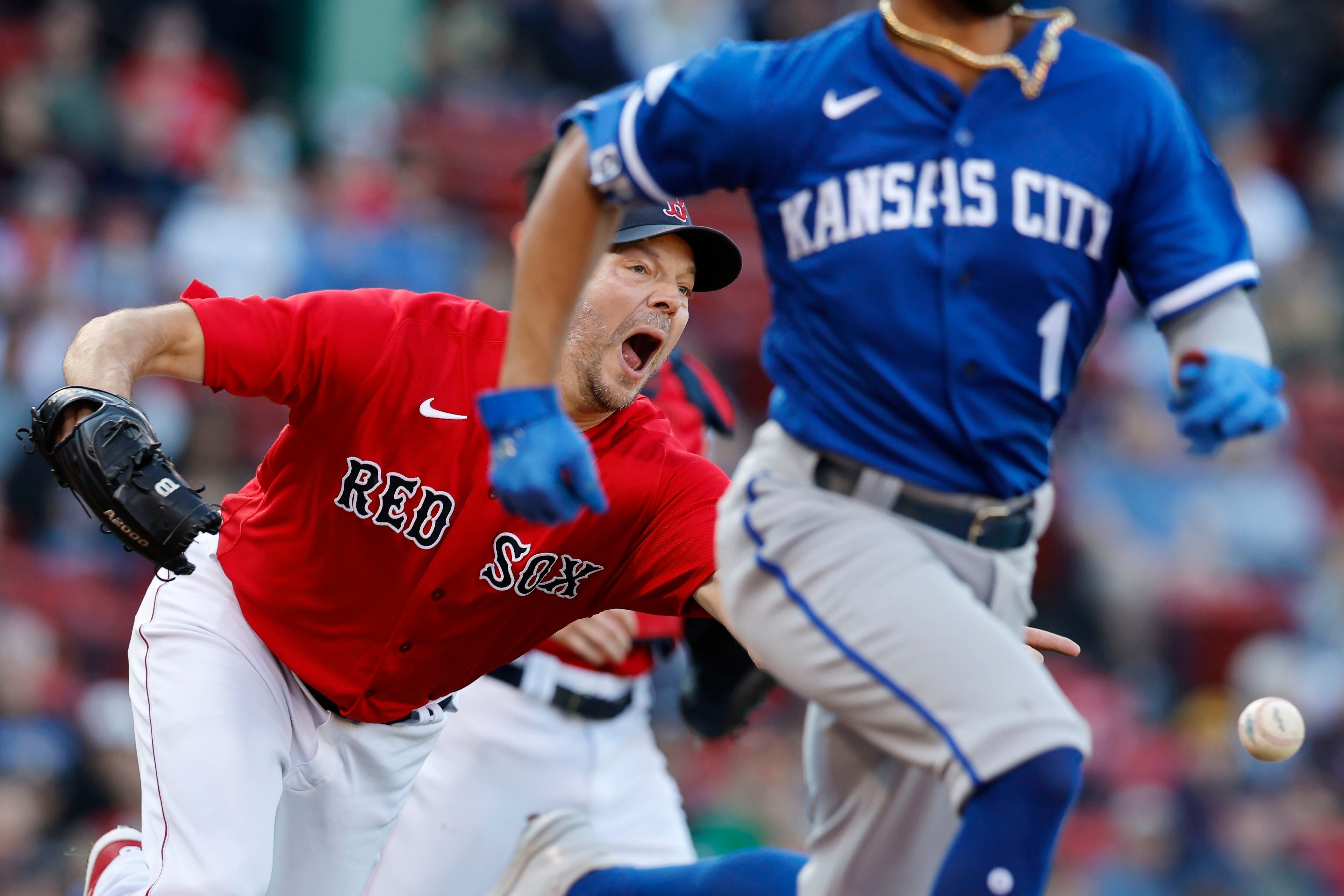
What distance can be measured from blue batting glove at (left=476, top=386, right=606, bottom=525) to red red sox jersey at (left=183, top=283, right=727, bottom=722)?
943 millimetres

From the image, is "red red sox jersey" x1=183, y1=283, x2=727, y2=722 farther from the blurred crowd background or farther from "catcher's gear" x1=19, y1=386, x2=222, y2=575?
the blurred crowd background

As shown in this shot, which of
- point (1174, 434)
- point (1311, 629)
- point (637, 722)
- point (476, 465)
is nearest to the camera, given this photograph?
point (476, 465)

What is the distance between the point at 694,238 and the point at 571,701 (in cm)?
155

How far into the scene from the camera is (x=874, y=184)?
8.56 feet

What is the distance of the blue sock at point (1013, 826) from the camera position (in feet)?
7.88

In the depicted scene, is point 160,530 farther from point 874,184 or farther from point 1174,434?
point 1174,434

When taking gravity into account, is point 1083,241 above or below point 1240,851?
above

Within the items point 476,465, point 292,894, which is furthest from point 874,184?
point 292,894

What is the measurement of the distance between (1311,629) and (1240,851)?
1982mm

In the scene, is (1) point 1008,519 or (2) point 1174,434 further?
(2) point 1174,434

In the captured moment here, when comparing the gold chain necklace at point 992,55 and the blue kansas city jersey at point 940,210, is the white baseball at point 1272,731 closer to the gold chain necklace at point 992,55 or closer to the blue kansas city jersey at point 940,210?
the blue kansas city jersey at point 940,210

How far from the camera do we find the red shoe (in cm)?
375

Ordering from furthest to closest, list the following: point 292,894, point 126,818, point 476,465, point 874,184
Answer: point 126,818 → point 292,894 → point 476,465 → point 874,184

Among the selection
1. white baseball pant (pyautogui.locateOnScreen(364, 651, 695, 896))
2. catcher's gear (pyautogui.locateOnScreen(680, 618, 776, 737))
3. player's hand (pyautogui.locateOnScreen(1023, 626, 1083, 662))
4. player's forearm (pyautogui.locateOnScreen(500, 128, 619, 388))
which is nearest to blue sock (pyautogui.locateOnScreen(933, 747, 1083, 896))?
player's hand (pyautogui.locateOnScreen(1023, 626, 1083, 662))
